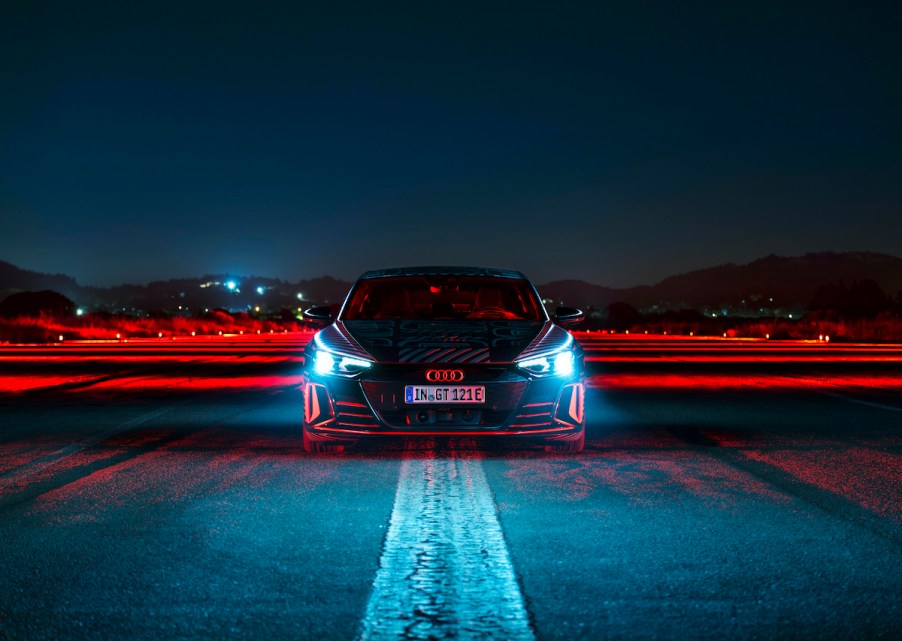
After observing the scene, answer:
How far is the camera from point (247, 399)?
1470 centimetres

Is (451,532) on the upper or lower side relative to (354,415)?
lower

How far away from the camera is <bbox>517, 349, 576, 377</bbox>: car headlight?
8.56 meters

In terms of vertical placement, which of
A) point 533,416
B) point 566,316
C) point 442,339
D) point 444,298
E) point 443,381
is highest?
point 444,298

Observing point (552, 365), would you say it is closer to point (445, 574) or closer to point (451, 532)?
point (451, 532)

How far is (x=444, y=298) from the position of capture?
428 inches

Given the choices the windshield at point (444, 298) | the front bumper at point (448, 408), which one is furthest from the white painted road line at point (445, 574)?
the windshield at point (444, 298)

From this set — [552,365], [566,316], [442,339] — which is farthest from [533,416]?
[566,316]

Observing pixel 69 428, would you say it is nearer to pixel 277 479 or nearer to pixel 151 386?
pixel 277 479

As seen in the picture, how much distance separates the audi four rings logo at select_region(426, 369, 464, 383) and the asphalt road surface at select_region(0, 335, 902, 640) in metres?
0.72

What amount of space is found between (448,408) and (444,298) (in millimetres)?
2657

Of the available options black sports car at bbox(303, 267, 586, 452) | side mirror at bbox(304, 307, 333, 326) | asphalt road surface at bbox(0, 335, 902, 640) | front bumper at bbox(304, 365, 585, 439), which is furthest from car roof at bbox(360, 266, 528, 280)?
front bumper at bbox(304, 365, 585, 439)

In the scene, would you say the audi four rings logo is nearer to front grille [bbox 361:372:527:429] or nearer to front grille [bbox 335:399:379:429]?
front grille [bbox 361:372:527:429]

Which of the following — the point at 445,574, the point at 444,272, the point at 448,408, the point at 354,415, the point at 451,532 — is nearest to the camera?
the point at 445,574

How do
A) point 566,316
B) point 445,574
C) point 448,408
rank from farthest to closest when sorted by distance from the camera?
point 566,316
point 448,408
point 445,574
